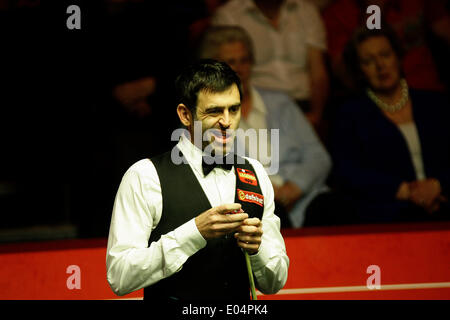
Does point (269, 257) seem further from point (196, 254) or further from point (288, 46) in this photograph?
point (288, 46)

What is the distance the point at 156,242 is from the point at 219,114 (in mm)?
432

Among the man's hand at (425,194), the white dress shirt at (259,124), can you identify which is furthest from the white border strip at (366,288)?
the white dress shirt at (259,124)

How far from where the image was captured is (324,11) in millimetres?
3939

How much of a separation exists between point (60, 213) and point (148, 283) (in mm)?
1947

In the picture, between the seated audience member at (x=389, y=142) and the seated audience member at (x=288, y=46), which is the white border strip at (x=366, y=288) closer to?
the seated audience member at (x=389, y=142)

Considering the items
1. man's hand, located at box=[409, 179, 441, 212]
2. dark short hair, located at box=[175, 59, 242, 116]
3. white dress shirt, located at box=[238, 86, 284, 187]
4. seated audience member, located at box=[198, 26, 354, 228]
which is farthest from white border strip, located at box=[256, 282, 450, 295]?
dark short hair, located at box=[175, 59, 242, 116]

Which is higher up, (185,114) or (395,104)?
(395,104)

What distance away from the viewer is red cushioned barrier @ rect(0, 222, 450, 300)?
9.14ft

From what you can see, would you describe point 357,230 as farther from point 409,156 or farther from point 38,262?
point 38,262

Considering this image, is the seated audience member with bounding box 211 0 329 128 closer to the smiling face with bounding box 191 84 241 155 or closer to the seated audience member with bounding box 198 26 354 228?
the seated audience member with bounding box 198 26 354 228

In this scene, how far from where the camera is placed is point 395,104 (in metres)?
3.78

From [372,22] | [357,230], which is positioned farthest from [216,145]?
[372,22]

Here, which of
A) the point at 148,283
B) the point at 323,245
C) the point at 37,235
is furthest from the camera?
the point at 37,235

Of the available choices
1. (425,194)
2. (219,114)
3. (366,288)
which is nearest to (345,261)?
(366,288)
